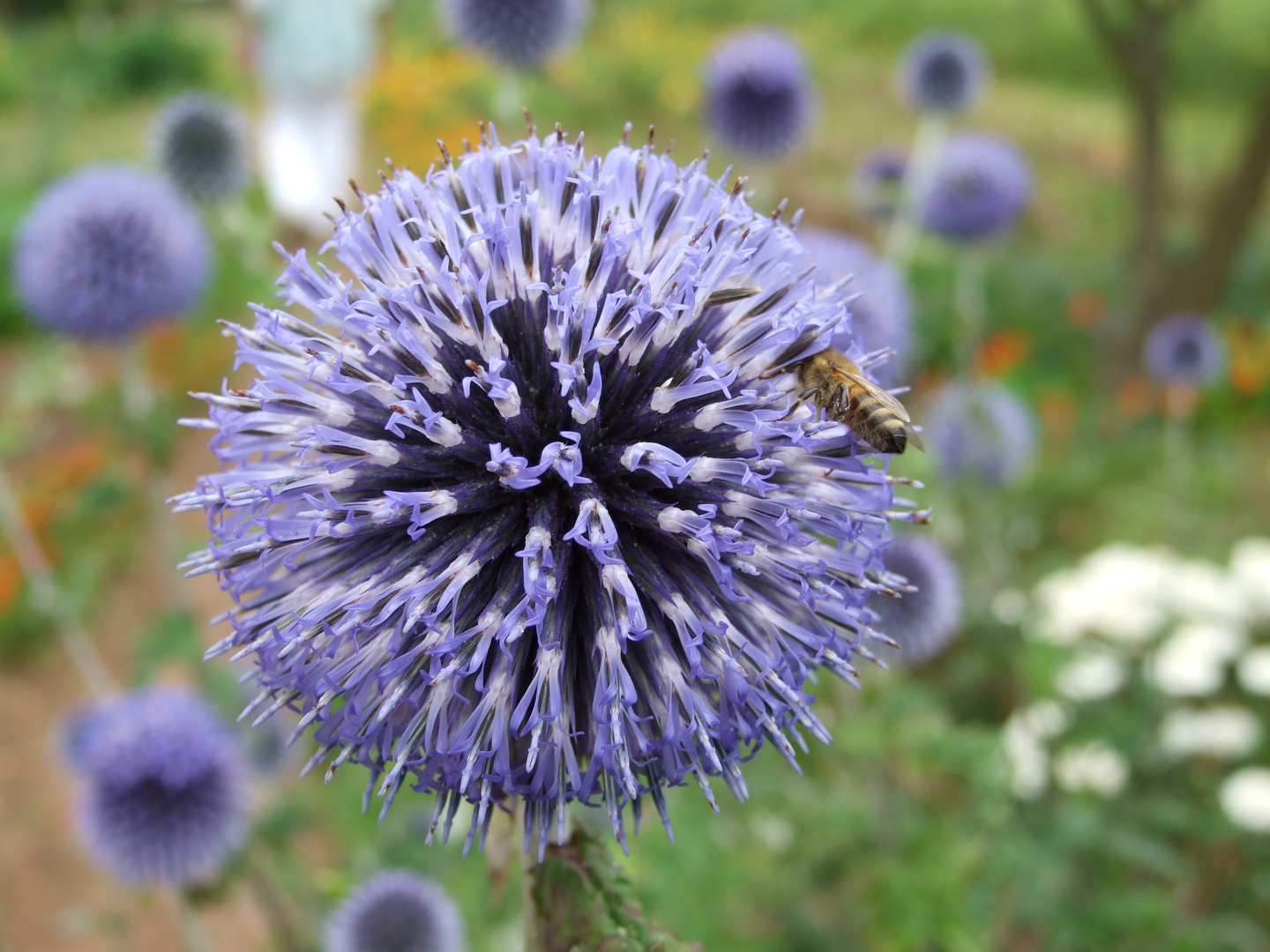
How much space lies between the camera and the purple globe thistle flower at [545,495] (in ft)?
4.78

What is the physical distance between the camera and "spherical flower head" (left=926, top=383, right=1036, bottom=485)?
456 centimetres

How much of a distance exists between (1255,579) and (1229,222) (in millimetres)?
4793

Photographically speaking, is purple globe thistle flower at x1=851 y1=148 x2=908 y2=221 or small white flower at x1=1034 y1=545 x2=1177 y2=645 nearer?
small white flower at x1=1034 y1=545 x2=1177 y2=645

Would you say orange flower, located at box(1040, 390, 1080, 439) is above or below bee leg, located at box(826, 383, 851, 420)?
above

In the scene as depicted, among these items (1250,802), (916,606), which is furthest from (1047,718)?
(916,606)

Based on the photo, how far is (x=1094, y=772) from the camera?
414 cm

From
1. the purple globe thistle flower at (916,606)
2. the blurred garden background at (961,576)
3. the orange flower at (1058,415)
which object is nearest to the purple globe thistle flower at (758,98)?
the blurred garden background at (961,576)

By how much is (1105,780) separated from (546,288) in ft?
11.8

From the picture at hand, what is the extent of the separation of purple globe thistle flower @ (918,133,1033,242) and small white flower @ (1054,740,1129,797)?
258 cm

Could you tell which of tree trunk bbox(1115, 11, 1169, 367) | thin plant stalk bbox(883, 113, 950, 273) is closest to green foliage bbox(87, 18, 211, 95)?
tree trunk bbox(1115, 11, 1169, 367)

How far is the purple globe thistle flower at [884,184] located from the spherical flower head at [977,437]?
4.40ft

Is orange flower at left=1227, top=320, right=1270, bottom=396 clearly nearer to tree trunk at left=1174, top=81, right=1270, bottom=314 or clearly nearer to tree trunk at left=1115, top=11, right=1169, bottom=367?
tree trunk at left=1174, top=81, right=1270, bottom=314

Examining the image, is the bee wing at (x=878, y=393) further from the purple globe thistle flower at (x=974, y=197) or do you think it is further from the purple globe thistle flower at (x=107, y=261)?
the purple globe thistle flower at (x=974, y=197)

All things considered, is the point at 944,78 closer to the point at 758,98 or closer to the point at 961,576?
the point at 758,98
